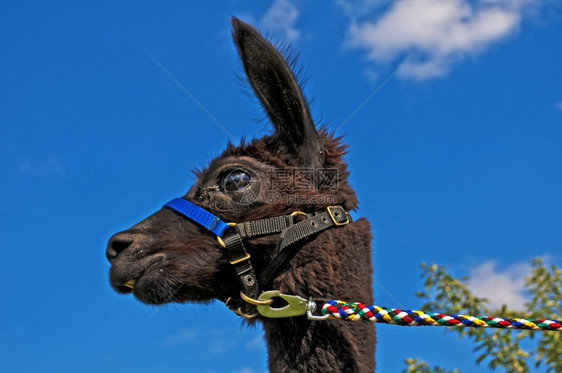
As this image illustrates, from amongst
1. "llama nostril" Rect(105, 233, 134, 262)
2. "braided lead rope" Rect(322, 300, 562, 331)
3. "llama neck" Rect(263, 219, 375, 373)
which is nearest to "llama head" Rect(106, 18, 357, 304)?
"llama nostril" Rect(105, 233, 134, 262)

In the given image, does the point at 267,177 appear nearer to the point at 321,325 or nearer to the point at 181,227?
the point at 181,227

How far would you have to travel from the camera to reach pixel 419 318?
3.38 meters

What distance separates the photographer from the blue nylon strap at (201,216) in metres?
3.89

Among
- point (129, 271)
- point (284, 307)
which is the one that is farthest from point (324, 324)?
point (129, 271)

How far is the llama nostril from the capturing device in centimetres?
390

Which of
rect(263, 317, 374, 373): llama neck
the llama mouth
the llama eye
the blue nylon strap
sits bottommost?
rect(263, 317, 374, 373): llama neck

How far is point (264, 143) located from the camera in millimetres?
4191

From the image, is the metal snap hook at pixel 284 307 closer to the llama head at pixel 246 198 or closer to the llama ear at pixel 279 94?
the llama head at pixel 246 198

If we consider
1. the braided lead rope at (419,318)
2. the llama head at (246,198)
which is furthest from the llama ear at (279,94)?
the braided lead rope at (419,318)

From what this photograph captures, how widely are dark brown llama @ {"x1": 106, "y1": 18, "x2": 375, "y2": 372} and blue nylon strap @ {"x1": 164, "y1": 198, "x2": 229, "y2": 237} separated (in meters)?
0.02

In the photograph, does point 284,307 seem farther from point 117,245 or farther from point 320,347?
point 117,245

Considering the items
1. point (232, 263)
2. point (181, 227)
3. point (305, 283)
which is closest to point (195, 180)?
point (181, 227)

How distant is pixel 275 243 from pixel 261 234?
105 mm

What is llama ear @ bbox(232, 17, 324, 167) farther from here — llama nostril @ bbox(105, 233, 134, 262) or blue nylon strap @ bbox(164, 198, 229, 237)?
llama nostril @ bbox(105, 233, 134, 262)
